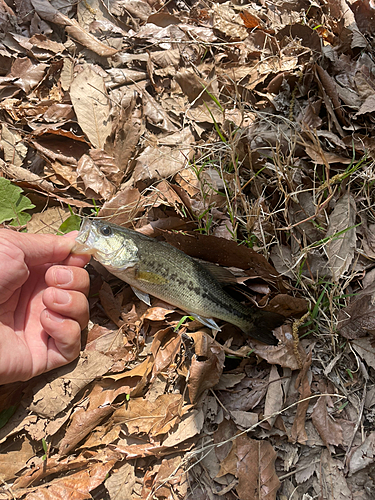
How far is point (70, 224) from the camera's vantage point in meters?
3.40

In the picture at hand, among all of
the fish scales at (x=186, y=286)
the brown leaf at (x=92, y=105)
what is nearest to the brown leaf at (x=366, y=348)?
the fish scales at (x=186, y=286)

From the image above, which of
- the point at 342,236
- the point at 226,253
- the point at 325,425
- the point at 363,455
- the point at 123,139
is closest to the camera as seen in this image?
the point at 363,455

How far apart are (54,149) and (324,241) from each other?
107 inches

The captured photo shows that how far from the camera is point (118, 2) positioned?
4145mm

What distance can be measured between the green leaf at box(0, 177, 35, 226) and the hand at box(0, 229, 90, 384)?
0.56 meters

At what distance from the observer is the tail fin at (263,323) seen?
304 centimetres

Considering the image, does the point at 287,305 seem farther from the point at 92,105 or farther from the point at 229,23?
the point at 229,23

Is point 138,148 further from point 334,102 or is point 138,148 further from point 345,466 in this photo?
point 345,466

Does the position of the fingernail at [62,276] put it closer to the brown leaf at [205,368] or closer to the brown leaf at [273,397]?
the brown leaf at [205,368]

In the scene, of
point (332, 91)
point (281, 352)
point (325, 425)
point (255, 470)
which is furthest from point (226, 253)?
point (332, 91)

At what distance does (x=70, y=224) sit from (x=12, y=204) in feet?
1.86

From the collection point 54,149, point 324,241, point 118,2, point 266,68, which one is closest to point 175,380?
point 324,241

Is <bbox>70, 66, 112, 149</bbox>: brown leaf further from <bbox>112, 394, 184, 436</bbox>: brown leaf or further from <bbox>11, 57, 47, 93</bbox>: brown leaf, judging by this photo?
<bbox>112, 394, 184, 436</bbox>: brown leaf

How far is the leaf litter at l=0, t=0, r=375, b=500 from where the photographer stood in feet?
9.42
